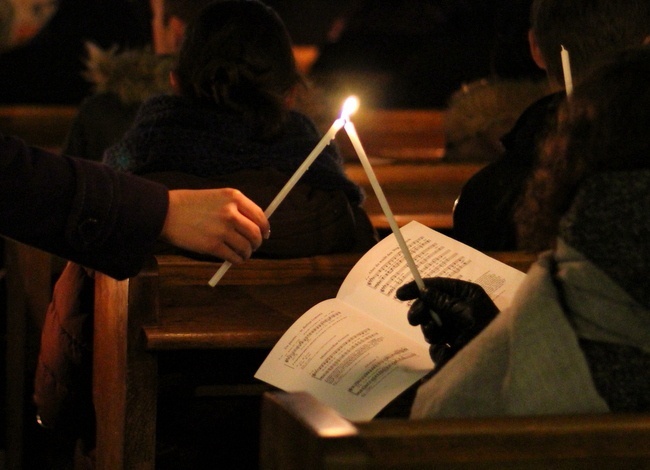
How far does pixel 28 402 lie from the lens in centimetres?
367

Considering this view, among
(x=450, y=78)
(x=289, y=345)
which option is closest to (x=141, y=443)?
(x=289, y=345)

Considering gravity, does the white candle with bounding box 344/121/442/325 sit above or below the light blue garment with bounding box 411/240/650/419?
above

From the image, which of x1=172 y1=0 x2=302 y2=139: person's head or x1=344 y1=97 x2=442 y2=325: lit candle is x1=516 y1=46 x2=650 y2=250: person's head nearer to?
x1=344 y1=97 x2=442 y2=325: lit candle

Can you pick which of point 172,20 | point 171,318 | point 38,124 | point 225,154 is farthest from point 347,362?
point 38,124

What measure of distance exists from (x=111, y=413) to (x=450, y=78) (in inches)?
241

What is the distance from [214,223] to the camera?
1.89 metres

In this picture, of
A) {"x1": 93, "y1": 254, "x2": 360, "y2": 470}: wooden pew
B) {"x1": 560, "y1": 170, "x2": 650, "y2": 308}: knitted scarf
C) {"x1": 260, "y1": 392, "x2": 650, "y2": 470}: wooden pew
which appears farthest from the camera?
{"x1": 93, "y1": 254, "x2": 360, "y2": 470}: wooden pew

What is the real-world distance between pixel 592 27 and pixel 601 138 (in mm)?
1390

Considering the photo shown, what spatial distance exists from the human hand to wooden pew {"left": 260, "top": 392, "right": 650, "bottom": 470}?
28.0 inches

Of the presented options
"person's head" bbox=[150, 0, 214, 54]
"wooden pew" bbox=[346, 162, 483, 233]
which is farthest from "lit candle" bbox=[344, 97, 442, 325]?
"wooden pew" bbox=[346, 162, 483, 233]

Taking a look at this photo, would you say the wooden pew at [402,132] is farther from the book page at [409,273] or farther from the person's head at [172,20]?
the book page at [409,273]

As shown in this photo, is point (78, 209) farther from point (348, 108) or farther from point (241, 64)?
point (241, 64)

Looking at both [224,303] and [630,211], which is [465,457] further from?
[224,303]

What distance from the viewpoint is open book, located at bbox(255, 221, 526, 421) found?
1.74 metres
